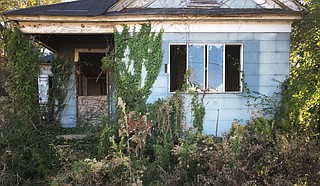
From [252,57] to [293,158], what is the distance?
3.74 m

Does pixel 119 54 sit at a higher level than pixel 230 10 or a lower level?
lower

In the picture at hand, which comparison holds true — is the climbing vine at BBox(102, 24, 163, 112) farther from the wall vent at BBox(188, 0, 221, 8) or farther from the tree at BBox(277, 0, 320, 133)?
Answer: the tree at BBox(277, 0, 320, 133)

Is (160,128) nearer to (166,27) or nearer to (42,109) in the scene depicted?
(166,27)

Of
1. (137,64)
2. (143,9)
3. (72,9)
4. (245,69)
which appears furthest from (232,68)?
(72,9)

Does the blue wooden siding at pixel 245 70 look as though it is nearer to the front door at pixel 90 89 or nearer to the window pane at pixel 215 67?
the window pane at pixel 215 67

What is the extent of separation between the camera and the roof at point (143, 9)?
759 cm

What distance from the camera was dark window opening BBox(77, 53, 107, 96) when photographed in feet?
34.4

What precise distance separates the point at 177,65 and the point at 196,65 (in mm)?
525

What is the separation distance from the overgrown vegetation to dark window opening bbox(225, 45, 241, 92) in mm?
973

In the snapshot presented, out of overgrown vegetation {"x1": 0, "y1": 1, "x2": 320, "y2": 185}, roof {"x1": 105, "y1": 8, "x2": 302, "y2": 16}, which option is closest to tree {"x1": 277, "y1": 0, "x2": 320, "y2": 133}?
overgrown vegetation {"x1": 0, "y1": 1, "x2": 320, "y2": 185}

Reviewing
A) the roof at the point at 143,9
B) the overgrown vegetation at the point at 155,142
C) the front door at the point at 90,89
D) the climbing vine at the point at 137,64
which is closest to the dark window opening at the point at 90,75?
the front door at the point at 90,89

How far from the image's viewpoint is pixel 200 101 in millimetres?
7715

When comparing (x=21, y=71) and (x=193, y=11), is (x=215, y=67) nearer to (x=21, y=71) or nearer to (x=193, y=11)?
(x=193, y=11)

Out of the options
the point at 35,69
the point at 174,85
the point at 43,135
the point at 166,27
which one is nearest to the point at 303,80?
the point at 174,85
